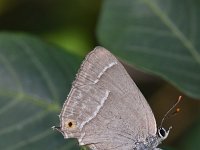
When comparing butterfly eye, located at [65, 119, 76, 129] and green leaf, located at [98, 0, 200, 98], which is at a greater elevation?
green leaf, located at [98, 0, 200, 98]

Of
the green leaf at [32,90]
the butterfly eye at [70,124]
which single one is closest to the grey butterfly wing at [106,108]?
the butterfly eye at [70,124]

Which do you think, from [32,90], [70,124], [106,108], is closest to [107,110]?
[106,108]

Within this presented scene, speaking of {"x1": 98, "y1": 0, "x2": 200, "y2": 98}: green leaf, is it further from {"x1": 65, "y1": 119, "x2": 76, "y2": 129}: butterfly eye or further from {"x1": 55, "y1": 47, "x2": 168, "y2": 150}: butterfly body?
{"x1": 65, "y1": 119, "x2": 76, "y2": 129}: butterfly eye

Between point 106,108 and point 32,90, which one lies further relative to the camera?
point 32,90

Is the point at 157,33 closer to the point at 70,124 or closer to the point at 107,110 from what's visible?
the point at 107,110

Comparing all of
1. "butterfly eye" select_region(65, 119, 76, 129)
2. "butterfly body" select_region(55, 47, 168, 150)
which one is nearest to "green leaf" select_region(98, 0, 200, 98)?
"butterfly body" select_region(55, 47, 168, 150)

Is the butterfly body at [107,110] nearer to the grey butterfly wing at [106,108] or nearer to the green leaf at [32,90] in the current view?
the grey butterfly wing at [106,108]
